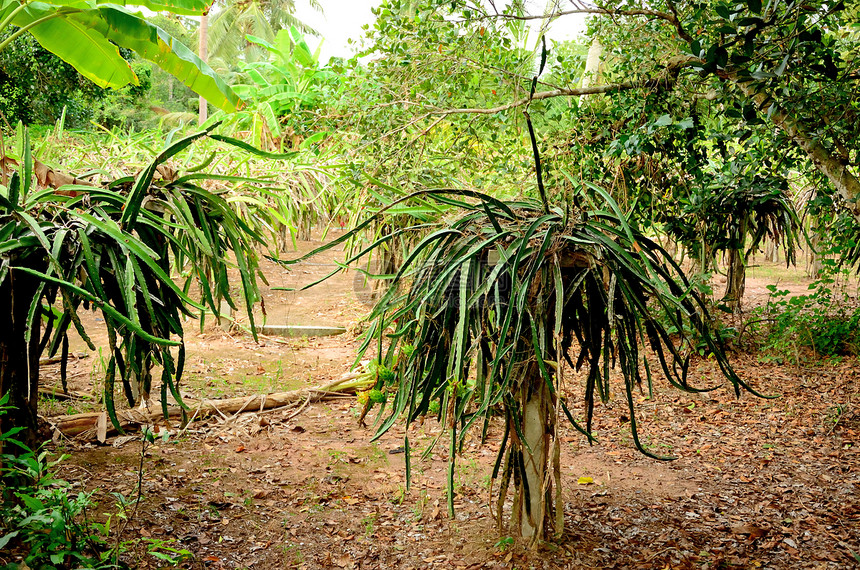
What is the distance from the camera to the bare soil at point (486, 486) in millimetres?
3074

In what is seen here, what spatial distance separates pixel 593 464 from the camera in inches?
166

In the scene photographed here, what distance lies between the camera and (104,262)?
239cm

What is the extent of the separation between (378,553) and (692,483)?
1943mm

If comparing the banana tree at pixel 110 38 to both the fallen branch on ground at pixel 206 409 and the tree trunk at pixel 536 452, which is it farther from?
the tree trunk at pixel 536 452

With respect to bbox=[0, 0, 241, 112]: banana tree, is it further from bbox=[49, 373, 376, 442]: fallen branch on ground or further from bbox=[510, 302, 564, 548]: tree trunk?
bbox=[510, 302, 564, 548]: tree trunk

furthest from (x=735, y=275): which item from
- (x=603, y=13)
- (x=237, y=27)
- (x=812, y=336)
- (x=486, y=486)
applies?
(x=237, y=27)

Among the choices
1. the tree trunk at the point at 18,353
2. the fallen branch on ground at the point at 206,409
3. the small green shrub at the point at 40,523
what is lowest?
the fallen branch on ground at the point at 206,409

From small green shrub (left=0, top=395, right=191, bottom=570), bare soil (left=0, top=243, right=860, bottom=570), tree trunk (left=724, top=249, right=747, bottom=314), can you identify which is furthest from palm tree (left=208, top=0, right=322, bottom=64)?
small green shrub (left=0, top=395, right=191, bottom=570)

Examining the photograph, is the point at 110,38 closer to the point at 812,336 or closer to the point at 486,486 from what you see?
the point at 486,486

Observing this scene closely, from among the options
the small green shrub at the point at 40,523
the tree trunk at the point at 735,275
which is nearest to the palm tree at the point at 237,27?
the tree trunk at the point at 735,275

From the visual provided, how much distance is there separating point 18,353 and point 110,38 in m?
2.93

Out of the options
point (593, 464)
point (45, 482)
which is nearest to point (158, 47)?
point (45, 482)

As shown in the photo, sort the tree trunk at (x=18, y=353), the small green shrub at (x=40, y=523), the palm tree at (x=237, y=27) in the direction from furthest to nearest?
the palm tree at (x=237, y=27) < the tree trunk at (x=18, y=353) < the small green shrub at (x=40, y=523)

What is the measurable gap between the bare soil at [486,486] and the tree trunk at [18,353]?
54cm
